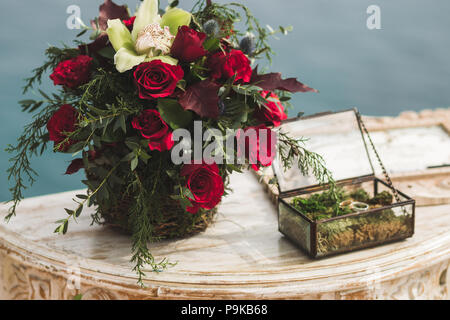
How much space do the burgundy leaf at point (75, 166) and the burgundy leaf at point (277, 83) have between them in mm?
413

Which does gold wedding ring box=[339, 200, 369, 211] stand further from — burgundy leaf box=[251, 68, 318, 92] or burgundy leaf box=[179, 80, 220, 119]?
burgundy leaf box=[179, 80, 220, 119]

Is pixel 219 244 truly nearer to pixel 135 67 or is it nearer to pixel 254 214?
pixel 254 214

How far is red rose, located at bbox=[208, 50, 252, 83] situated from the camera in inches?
40.2

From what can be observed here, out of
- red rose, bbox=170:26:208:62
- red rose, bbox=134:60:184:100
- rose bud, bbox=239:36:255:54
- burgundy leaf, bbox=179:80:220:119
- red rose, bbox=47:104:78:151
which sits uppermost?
rose bud, bbox=239:36:255:54

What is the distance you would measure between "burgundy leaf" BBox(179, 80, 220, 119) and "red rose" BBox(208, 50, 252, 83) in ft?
0.15

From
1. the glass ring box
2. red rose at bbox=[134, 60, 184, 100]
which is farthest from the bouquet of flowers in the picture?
the glass ring box

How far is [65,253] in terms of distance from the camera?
3.78 ft

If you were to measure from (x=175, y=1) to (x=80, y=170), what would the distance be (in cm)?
43

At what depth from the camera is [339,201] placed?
1.16m

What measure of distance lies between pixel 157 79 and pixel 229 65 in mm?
154

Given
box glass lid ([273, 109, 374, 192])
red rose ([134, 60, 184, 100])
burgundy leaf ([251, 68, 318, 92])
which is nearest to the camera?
red rose ([134, 60, 184, 100])

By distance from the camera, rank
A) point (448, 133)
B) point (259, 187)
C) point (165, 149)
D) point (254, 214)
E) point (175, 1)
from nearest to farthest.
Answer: point (165, 149) → point (175, 1) → point (254, 214) → point (259, 187) → point (448, 133)

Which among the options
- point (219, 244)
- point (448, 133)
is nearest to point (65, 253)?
point (219, 244)

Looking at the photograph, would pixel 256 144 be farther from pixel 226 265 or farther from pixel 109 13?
pixel 109 13
